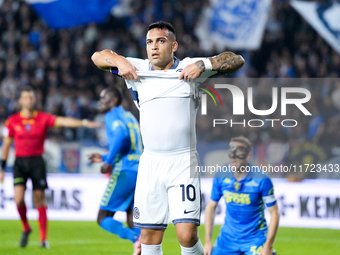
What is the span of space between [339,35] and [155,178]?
10835 millimetres

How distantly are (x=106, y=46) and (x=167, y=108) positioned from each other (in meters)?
Result: 11.9

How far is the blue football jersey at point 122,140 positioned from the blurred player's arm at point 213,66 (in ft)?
7.61

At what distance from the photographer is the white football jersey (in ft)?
14.6

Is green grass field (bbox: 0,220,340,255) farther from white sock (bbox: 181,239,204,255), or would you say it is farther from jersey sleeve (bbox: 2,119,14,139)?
white sock (bbox: 181,239,204,255)

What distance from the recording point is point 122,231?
6.48 m

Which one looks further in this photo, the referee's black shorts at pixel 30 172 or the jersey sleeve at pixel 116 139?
the referee's black shorts at pixel 30 172

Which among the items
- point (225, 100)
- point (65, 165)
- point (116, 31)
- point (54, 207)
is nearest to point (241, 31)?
point (225, 100)

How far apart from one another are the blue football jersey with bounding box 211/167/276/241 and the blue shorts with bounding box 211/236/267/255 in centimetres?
5

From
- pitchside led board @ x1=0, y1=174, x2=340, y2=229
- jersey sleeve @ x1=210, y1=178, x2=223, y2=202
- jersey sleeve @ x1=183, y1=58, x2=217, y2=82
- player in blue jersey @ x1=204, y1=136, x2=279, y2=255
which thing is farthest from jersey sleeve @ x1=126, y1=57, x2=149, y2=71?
pitchside led board @ x1=0, y1=174, x2=340, y2=229

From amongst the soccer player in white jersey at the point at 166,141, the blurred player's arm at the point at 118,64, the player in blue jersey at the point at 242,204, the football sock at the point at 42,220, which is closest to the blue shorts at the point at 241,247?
the player in blue jersey at the point at 242,204

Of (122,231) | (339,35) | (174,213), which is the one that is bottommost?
(122,231)

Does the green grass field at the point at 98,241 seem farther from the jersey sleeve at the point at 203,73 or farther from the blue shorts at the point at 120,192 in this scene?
the jersey sleeve at the point at 203,73

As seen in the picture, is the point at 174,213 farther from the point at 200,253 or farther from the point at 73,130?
the point at 73,130

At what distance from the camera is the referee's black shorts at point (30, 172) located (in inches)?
320
